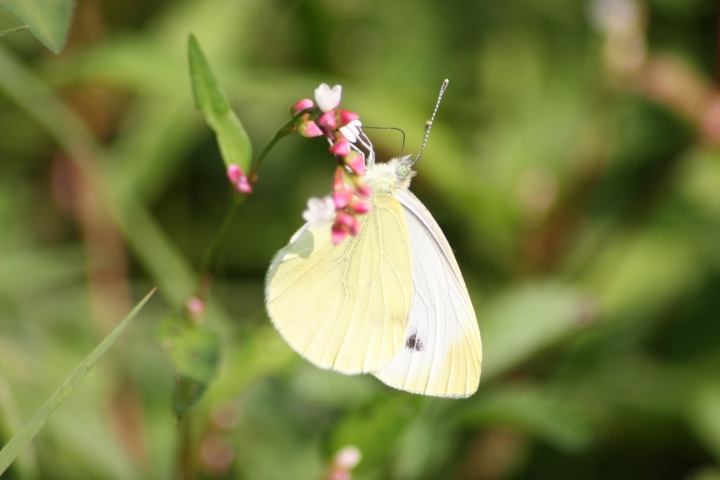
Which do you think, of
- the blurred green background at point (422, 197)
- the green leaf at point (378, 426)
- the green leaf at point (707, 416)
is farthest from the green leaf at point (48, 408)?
the green leaf at point (707, 416)

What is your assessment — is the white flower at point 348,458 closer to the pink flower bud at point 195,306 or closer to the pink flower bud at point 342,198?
the pink flower bud at point 195,306

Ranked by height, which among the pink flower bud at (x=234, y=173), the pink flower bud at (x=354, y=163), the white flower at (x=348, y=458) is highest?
the pink flower bud at (x=354, y=163)

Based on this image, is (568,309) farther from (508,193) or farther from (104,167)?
(104,167)

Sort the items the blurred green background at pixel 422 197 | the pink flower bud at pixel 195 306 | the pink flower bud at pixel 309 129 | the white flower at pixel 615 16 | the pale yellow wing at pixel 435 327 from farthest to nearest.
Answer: the white flower at pixel 615 16
the blurred green background at pixel 422 197
the pale yellow wing at pixel 435 327
the pink flower bud at pixel 195 306
the pink flower bud at pixel 309 129

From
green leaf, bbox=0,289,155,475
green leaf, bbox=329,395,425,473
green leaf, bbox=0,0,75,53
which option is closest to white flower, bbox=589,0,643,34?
green leaf, bbox=329,395,425,473

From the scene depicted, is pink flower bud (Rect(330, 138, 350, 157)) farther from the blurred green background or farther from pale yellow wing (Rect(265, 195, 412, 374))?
the blurred green background

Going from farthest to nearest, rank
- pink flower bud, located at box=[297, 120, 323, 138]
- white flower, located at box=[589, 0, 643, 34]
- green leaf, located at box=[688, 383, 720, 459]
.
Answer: white flower, located at box=[589, 0, 643, 34] → green leaf, located at box=[688, 383, 720, 459] → pink flower bud, located at box=[297, 120, 323, 138]
